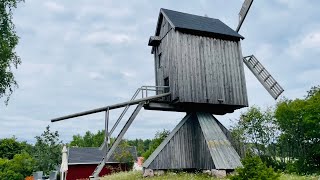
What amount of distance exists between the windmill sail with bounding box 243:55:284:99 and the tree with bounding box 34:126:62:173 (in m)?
33.6

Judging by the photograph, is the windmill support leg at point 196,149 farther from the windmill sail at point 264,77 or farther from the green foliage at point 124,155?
the green foliage at point 124,155

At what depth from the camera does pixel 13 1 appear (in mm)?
18094

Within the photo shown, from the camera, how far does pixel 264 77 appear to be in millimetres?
21172

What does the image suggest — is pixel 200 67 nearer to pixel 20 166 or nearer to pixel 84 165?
pixel 84 165

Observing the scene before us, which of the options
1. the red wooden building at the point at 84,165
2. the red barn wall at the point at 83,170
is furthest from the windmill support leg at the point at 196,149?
the red barn wall at the point at 83,170

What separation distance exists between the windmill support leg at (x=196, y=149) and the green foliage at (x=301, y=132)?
1873 centimetres

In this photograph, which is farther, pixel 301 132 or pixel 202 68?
pixel 301 132

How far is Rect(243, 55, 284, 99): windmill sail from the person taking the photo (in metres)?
20.3

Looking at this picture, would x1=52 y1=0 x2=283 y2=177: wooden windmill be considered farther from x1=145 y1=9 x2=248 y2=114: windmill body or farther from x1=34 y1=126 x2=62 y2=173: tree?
x1=34 y1=126 x2=62 y2=173: tree

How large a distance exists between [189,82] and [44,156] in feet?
112

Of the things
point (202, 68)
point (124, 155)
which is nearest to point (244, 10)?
point (202, 68)

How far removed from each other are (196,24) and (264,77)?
593 cm

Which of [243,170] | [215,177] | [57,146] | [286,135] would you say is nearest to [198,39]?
[215,177]

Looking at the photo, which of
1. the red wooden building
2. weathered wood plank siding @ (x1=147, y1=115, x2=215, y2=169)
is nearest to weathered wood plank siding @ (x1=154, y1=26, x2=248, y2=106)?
weathered wood plank siding @ (x1=147, y1=115, x2=215, y2=169)
